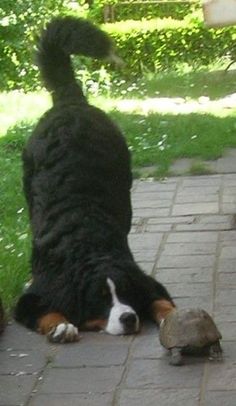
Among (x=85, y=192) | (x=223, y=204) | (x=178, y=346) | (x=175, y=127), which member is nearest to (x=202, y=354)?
(x=178, y=346)

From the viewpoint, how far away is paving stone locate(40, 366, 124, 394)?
14.6 feet

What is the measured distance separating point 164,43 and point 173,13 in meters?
3.08

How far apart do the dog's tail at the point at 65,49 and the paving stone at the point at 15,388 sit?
6.81ft

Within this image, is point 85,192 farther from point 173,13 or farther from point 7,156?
point 173,13

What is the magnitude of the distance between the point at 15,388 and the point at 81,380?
0.30 meters

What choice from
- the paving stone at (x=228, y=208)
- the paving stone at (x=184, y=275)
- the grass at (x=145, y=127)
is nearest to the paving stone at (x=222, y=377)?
the paving stone at (x=184, y=275)

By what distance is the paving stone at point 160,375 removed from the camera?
174 inches

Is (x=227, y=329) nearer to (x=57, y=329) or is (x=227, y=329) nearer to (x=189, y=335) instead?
(x=189, y=335)

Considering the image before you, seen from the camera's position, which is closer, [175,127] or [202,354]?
[202,354]

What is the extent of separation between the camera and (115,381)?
14.8 feet

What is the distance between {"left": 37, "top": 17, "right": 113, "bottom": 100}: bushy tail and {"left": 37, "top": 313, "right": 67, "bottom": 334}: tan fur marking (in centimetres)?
155

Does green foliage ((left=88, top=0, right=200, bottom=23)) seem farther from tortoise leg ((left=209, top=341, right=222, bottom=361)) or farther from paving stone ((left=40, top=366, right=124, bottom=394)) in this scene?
paving stone ((left=40, top=366, right=124, bottom=394))

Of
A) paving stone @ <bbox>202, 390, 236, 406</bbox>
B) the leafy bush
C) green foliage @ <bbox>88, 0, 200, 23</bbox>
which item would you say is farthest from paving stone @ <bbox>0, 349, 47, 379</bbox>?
green foliage @ <bbox>88, 0, 200, 23</bbox>

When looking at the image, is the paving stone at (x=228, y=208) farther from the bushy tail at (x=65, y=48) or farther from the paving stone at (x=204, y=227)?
the bushy tail at (x=65, y=48)
